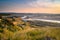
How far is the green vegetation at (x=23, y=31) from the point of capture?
53.0 inches

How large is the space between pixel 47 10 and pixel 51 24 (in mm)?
176

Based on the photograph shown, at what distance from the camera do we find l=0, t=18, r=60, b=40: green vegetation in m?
1.35

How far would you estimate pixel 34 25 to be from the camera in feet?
4.55

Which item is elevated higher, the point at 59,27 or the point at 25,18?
the point at 25,18

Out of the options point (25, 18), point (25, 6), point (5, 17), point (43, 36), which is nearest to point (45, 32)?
point (43, 36)

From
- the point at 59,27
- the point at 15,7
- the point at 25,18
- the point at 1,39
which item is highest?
the point at 15,7

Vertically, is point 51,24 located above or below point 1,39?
Result: above

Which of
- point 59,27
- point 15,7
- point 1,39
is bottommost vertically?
point 1,39

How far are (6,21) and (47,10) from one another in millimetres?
510

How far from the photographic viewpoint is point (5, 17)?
4.58 ft

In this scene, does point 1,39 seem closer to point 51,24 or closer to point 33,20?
point 33,20

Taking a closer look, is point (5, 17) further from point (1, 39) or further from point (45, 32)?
point (45, 32)

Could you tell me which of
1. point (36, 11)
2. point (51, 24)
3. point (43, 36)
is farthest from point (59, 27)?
point (36, 11)

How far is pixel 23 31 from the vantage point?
4.48 ft
